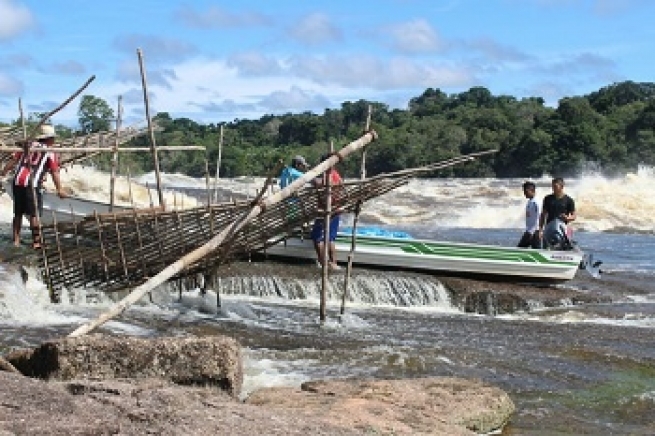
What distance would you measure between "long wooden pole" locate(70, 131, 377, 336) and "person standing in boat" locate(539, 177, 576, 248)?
5.52 meters

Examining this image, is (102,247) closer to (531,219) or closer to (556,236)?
(531,219)

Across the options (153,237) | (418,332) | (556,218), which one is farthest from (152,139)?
(556,218)

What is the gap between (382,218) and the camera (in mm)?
38031

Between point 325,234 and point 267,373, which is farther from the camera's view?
point 325,234

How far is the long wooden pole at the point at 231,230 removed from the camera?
9.05 meters

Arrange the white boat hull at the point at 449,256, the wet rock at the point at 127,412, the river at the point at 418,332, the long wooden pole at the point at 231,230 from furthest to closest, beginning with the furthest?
the white boat hull at the point at 449,256 → the river at the point at 418,332 → the long wooden pole at the point at 231,230 → the wet rock at the point at 127,412

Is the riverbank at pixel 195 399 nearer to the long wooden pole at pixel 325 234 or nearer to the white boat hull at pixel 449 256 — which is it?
the long wooden pole at pixel 325 234

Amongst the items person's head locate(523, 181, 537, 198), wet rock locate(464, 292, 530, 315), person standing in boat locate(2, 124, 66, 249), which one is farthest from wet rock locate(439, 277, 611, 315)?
person standing in boat locate(2, 124, 66, 249)

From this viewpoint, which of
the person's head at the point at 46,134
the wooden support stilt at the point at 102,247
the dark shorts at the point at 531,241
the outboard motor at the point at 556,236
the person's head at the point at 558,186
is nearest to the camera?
the wooden support stilt at the point at 102,247

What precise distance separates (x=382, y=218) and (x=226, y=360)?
31.6m

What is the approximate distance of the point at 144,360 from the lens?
655 centimetres

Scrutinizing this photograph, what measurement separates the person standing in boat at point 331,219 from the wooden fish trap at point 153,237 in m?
0.06

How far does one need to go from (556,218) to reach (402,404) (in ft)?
30.8

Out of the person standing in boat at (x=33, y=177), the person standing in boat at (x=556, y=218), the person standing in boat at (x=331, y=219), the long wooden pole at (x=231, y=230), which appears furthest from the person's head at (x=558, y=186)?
the person standing in boat at (x=33, y=177)
